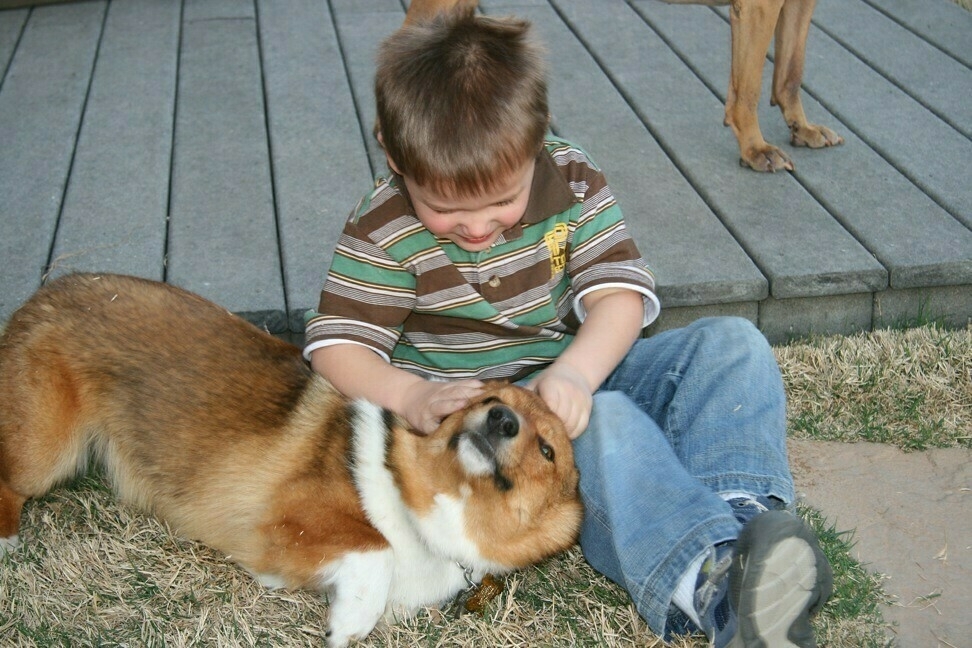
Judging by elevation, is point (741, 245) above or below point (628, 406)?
below

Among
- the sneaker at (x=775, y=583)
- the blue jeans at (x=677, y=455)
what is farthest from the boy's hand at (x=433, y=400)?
the sneaker at (x=775, y=583)

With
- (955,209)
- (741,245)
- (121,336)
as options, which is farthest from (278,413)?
(955,209)

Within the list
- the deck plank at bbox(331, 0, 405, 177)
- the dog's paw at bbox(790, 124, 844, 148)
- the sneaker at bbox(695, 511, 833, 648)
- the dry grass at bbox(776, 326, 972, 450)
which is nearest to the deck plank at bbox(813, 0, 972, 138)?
the dog's paw at bbox(790, 124, 844, 148)

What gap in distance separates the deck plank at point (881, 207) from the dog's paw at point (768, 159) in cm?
6

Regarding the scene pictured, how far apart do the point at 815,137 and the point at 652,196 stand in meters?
0.74

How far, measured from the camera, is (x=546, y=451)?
220 centimetres

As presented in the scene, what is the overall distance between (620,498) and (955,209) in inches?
76.3

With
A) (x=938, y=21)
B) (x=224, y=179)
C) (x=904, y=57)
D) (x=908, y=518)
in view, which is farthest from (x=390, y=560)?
(x=938, y=21)

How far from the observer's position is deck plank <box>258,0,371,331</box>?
3.27m

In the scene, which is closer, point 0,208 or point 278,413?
point 278,413

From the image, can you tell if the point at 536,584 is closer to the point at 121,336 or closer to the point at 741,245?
the point at 121,336

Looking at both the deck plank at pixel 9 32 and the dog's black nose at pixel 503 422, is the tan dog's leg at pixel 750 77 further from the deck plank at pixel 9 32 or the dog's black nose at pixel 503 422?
the deck plank at pixel 9 32

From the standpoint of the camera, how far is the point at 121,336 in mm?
2504

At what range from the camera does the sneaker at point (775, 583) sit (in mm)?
1941
